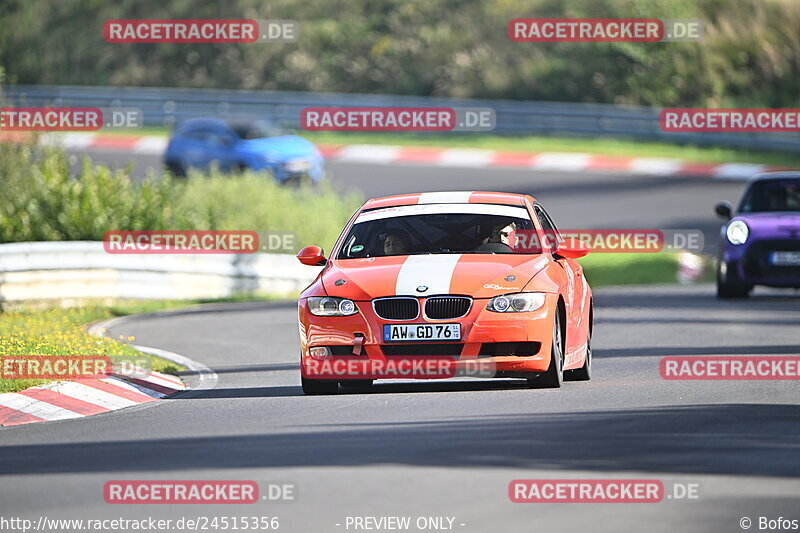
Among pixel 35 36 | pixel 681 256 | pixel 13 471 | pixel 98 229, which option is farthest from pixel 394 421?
pixel 35 36

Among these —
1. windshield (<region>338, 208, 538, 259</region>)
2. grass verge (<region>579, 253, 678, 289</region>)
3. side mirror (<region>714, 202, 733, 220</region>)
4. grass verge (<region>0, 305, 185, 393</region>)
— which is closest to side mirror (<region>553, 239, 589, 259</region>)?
windshield (<region>338, 208, 538, 259</region>)

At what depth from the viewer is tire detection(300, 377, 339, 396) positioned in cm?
1206

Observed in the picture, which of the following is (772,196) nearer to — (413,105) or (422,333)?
(422,333)

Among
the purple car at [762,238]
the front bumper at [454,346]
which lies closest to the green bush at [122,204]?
the purple car at [762,238]

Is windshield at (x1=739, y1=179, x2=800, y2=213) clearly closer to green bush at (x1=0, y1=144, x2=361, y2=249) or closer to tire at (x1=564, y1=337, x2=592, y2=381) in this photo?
green bush at (x1=0, y1=144, x2=361, y2=249)

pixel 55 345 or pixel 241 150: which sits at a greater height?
pixel 241 150

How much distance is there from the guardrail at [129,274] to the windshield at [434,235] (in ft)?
29.6

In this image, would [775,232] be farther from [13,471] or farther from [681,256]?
[13,471]

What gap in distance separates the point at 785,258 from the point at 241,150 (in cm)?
1742

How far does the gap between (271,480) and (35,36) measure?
45.9m

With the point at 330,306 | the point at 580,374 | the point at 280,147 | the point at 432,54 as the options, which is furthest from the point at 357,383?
the point at 432,54

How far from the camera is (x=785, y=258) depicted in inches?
844

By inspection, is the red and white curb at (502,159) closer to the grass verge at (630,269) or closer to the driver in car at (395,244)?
the grass verge at (630,269)

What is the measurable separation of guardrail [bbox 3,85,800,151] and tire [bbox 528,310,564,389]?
2820 cm
